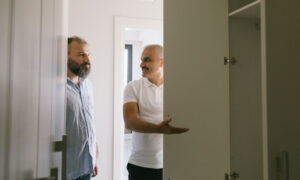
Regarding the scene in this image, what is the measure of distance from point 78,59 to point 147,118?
0.67 m

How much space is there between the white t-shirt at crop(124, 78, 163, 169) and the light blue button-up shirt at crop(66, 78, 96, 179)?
0.29m

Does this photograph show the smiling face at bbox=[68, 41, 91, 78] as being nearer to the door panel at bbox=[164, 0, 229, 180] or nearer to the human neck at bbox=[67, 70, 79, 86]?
the human neck at bbox=[67, 70, 79, 86]

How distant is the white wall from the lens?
2.04 meters

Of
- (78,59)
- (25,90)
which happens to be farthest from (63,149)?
(78,59)

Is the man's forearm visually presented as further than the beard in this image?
No

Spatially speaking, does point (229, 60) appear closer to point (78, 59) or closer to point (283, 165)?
point (283, 165)

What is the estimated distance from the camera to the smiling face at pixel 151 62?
1542 millimetres

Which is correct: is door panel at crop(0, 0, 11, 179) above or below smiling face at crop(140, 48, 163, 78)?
below

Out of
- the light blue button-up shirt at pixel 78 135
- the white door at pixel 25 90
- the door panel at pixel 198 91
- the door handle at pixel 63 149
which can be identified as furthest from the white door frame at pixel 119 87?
the white door at pixel 25 90

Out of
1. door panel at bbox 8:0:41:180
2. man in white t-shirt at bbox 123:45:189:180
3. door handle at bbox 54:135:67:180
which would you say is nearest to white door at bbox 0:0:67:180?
door panel at bbox 8:0:41:180

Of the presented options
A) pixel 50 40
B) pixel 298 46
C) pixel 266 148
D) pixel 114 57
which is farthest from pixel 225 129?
pixel 114 57

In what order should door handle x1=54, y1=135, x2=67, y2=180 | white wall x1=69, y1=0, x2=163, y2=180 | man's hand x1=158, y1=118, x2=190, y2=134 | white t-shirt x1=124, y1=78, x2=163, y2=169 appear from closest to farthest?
1. door handle x1=54, y1=135, x2=67, y2=180
2. man's hand x1=158, y1=118, x2=190, y2=134
3. white t-shirt x1=124, y1=78, x2=163, y2=169
4. white wall x1=69, y1=0, x2=163, y2=180

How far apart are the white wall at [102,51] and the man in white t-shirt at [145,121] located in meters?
0.66

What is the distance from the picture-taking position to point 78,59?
158 cm
